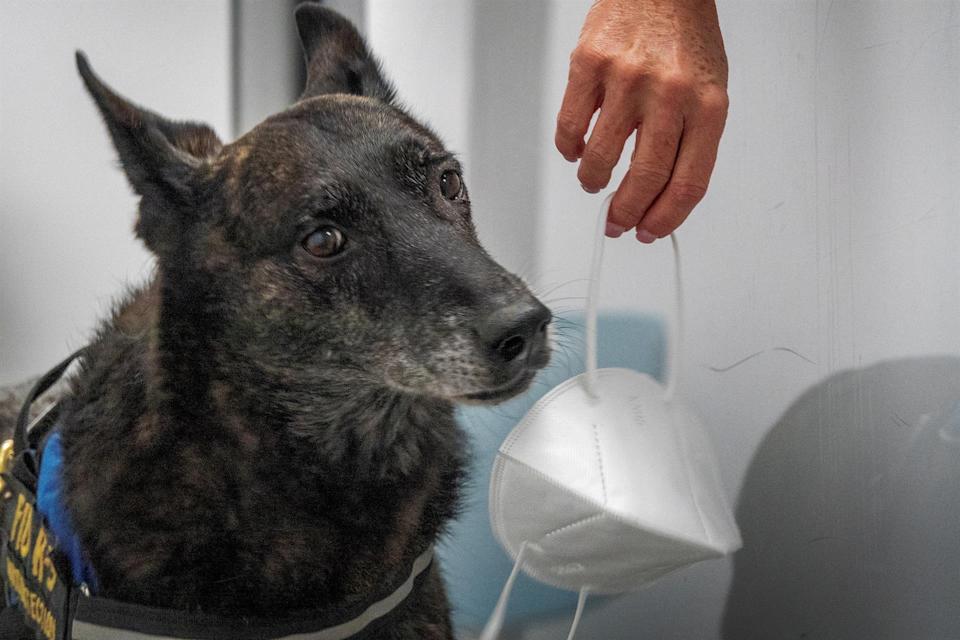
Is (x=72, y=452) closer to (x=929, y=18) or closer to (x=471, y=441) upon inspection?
(x=471, y=441)

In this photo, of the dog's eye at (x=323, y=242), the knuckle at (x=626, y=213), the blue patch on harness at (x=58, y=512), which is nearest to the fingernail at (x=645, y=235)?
the knuckle at (x=626, y=213)

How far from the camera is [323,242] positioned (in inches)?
42.6

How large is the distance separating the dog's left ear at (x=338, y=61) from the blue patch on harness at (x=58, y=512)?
64cm

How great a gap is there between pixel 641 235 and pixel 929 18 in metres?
0.55

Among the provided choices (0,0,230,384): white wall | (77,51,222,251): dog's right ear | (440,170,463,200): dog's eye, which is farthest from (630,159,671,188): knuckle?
(0,0,230,384): white wall

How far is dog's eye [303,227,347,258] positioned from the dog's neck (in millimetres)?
152

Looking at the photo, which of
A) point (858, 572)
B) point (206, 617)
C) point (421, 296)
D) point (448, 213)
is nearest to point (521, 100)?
point (448, 213)

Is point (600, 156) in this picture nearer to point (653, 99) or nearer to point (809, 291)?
point (653, 99)

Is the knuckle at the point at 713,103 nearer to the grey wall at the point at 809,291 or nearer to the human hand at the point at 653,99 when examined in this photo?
the human hand at the point at 653,99

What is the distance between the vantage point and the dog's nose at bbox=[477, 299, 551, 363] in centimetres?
100

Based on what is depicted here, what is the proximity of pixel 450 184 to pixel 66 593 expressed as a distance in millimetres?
701

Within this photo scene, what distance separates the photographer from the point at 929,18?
1.25 meters

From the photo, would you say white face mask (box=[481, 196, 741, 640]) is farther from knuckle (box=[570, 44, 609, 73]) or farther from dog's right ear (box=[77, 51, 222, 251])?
dog's right ear (box=[77, 51, 222, 251])

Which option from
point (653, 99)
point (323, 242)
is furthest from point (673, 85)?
point (323, 242)
